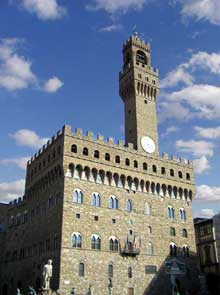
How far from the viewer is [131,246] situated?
4331 cm

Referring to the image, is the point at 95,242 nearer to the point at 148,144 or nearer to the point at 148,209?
the point at 148,209

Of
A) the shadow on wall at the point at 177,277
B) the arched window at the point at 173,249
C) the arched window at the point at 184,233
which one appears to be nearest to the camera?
the shadow on wall at the point at 177,277

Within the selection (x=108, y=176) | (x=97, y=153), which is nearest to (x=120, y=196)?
(x=108, y=176)

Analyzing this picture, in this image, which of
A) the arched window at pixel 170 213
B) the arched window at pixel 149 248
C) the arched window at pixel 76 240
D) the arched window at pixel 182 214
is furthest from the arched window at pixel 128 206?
the arched window at pixel 182 214

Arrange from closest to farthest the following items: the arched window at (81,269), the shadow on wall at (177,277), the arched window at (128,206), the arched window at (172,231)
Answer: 1. the arched window at (81,269)
2. the shadow on wall at (177,277)
3. the arched window at (128,206)
4. the arched window at (172,231)

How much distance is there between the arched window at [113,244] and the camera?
4206cm

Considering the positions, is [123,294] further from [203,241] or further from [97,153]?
[203,241]

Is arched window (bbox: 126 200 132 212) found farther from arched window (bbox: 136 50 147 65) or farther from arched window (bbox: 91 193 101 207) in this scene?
arched window (bbox: 136 50 147 65)

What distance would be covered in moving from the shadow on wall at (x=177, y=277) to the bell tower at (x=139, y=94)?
14935mm

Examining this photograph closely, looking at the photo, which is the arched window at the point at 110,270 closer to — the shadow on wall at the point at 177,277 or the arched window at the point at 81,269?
the arched window at the point at 81,269

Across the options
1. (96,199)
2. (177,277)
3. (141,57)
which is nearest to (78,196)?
(96,199)

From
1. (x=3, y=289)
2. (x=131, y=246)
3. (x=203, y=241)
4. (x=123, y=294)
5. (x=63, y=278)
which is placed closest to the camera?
(x=63, y=278)

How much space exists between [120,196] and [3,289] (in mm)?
23042

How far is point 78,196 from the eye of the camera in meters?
41.8
